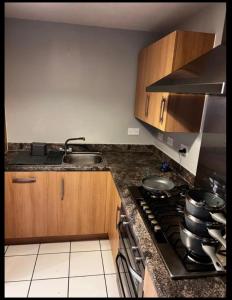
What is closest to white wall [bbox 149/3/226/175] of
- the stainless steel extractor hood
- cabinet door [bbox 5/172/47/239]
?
the stainless steel extractor hood

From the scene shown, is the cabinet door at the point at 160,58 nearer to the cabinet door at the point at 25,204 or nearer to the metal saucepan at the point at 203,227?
the metal saucepan at the point at 203,227

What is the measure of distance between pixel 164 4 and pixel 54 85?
1.34m

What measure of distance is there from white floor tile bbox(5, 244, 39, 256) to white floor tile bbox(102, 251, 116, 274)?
68 cm

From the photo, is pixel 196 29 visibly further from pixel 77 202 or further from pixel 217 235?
pixel 77 202

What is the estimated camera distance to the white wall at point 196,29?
148 cm

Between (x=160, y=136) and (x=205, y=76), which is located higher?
(x=205, y=76)

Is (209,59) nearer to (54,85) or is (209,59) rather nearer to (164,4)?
(164,4)

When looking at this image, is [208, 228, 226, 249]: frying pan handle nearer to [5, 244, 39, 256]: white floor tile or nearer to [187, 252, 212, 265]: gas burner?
[187, 252, 212, 265]: gas burner

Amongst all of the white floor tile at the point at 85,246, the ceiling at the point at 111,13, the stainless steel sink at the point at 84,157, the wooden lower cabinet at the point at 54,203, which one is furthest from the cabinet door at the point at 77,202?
the ceiling at the point at 111,13

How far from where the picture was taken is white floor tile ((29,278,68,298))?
164 centimetres

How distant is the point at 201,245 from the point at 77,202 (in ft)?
4.68

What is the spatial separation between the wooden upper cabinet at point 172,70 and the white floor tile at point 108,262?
1.33 meters

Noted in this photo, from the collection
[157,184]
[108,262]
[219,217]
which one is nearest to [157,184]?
[157,184]

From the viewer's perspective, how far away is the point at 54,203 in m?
2.09
